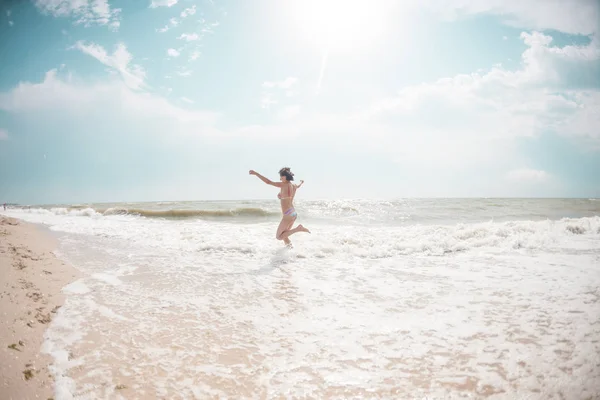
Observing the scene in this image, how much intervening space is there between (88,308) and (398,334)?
12.5ft

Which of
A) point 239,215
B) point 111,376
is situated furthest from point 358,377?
point 239,215

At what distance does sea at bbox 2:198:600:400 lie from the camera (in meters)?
2.20

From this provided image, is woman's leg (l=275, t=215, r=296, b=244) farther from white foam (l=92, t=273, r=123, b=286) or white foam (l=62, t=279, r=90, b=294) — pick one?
white foam (l=62, t=279, r=90, b=294)

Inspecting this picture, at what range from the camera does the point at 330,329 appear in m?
3.14

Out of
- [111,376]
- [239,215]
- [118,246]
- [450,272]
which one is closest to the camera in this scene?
[111,376]

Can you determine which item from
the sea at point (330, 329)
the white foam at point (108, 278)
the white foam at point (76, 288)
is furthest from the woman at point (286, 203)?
the white foam at point (76, 288)

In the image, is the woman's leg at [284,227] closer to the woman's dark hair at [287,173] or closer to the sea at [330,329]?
the woman's dark hair at [287,173]

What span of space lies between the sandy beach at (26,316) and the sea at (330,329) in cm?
12

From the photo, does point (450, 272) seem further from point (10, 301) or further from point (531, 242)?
point (10, 301)

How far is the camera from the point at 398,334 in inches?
118

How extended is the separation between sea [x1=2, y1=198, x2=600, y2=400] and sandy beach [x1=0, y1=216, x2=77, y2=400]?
0.39 ft

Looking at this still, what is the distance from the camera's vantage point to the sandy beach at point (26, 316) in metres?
2.06

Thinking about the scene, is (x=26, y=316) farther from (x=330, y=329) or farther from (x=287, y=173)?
(x=287, y=173)

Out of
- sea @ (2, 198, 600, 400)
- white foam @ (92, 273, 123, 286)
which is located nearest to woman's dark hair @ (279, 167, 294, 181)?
sea @ (2, 198, 600, 400)
